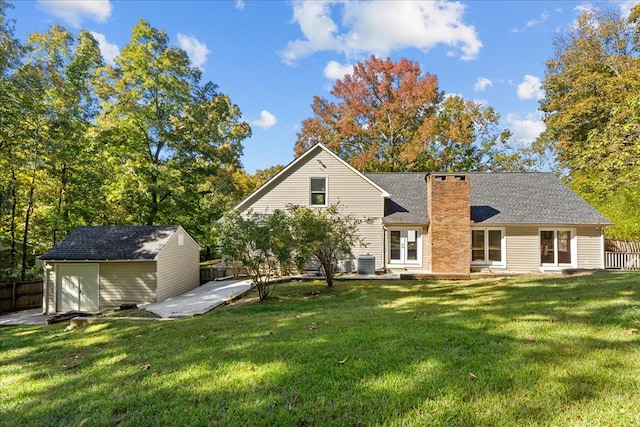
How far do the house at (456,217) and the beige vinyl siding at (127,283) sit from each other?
17.9 feet

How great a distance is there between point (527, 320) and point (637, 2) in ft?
93.3

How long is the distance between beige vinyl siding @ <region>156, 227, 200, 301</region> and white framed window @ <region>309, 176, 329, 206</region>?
270 inches

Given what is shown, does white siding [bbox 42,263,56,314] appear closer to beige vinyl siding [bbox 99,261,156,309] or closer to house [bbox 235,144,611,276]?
beige vinyl siding [bbox 99,261,156,309]

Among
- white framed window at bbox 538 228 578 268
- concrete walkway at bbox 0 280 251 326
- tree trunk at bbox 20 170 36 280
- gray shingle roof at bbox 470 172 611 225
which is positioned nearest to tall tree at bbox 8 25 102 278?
tree trunk at bbox 20 170 36 280

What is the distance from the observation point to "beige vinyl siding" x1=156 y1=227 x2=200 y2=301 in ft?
45.7

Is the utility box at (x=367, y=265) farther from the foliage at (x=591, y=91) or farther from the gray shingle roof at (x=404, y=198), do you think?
the foliage at (x=591, y=91)

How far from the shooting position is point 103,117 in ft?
62.0

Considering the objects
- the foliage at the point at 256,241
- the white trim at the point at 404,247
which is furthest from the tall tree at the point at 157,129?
the white trim at the point at 404,247

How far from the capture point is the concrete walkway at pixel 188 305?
34.2 ft

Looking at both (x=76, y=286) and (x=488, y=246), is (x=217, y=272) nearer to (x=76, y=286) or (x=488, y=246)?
(x=76, y=286)

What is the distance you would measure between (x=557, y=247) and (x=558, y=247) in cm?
11

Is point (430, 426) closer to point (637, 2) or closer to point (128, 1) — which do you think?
point (128, 1)

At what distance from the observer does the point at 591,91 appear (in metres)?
23.3

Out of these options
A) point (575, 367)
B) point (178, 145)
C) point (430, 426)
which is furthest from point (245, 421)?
point (178, 145)
